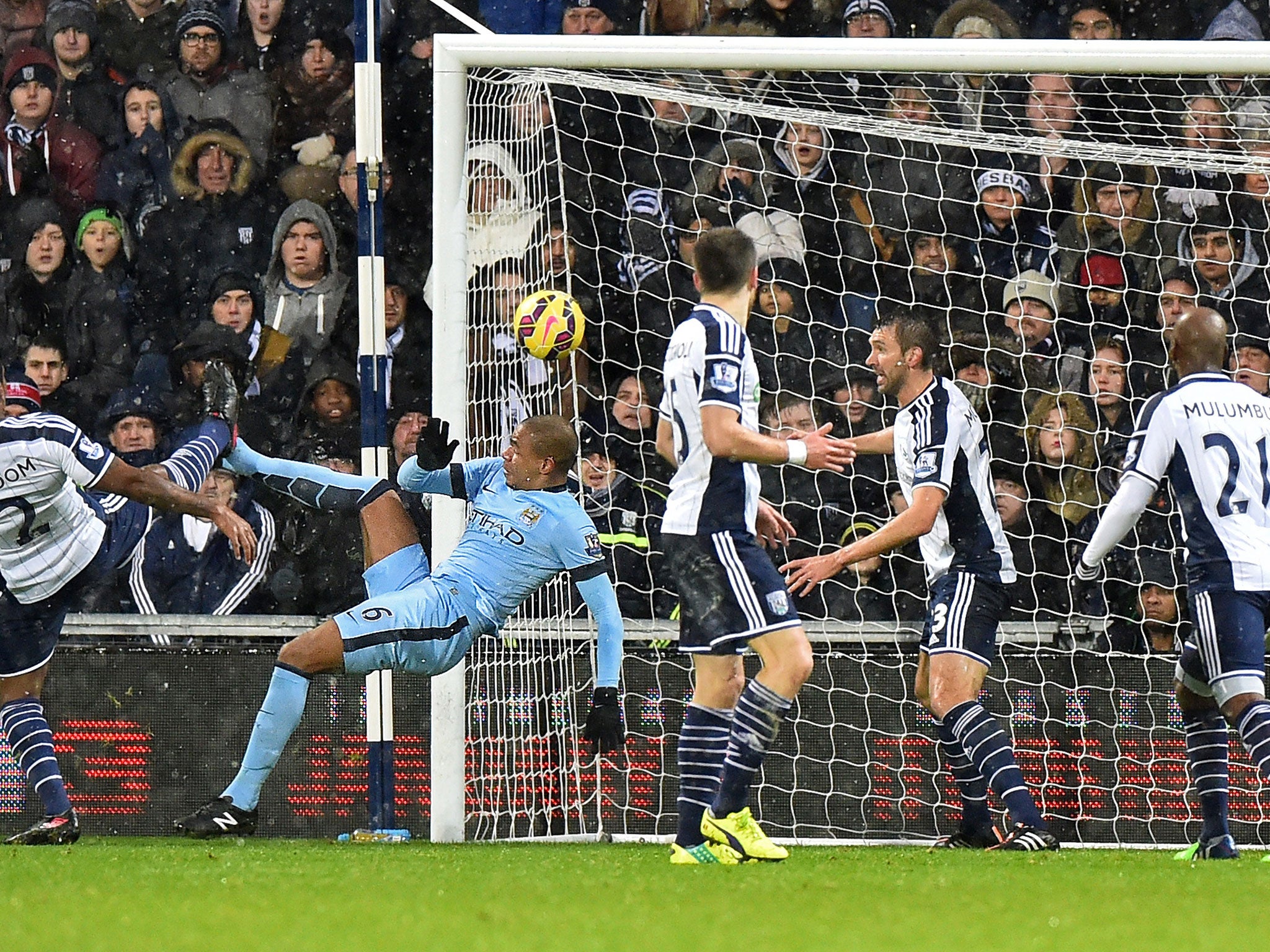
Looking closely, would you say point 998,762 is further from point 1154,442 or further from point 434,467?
point 434,467

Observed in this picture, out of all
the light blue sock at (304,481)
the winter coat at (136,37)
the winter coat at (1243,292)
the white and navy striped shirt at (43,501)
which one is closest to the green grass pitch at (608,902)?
the white and navy striped shirt at (43,501)

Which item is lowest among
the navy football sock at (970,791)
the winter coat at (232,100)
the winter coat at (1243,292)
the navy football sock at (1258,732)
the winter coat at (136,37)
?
the navy football sock at (970,791)

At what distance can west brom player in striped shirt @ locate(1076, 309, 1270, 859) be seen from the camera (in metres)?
5.33

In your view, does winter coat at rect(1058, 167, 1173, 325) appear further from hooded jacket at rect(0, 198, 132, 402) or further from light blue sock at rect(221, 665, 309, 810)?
hooded jacket at rect(0, 198, 132, 402)

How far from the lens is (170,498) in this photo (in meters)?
6.12

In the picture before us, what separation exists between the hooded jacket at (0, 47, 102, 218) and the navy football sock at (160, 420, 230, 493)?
3279 millimetres

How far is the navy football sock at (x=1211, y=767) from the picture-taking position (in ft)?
18.4

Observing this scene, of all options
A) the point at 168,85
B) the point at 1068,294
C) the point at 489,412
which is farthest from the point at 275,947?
the point at 168,85

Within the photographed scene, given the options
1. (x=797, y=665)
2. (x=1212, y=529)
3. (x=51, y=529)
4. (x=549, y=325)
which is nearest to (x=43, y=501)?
(x=51, y=529)

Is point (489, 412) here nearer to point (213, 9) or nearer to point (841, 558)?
point (841, 558)

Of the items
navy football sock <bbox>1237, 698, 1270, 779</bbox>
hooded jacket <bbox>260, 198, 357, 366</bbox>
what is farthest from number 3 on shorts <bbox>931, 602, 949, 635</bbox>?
hooded jacket <bbox>260, 198, 357, 366</bbox>

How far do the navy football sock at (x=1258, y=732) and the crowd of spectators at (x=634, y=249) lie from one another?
2344 millimetres

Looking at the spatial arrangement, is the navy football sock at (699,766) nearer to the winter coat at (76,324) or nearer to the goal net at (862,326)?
the goal net at (862,326)

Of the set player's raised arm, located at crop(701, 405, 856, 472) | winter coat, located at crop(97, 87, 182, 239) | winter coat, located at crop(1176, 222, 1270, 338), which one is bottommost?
player's raised arm, located at crop(701, 405, 856, 472)
